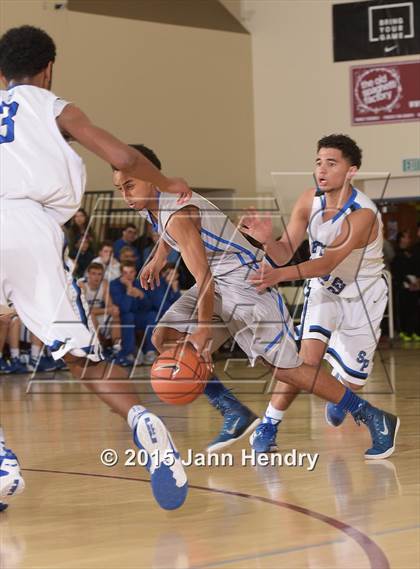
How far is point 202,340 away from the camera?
445cm

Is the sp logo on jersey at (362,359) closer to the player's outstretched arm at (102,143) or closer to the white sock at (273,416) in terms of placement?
the white sock at (273,416)

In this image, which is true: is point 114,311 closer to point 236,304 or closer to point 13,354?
point 13,354

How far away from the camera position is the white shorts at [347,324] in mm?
5668

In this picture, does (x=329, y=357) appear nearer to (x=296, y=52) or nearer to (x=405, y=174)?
(x=405, y=174)

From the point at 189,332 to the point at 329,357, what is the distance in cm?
134

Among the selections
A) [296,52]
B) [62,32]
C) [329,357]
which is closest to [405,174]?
[296,52]

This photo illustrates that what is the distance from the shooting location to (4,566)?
328 cm

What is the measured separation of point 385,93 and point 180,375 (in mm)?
12045

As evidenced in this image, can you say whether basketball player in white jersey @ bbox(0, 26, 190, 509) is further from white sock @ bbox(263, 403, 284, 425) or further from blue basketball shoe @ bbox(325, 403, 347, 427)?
blue basketball shoe @ bbox(325, 403, 347, 427)

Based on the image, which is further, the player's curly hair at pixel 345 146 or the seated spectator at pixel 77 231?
the seated spectator at pixel 77 231

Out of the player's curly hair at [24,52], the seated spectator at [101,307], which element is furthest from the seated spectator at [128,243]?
the player's curly hair at [24,52]

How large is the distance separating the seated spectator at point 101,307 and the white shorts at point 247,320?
566 centimetres

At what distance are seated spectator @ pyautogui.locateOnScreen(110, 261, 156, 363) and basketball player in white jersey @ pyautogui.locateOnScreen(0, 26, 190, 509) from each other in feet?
24.2

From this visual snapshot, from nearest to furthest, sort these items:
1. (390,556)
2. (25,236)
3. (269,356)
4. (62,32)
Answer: (390,556) < (25,236) < (269,356) < (62,32)
